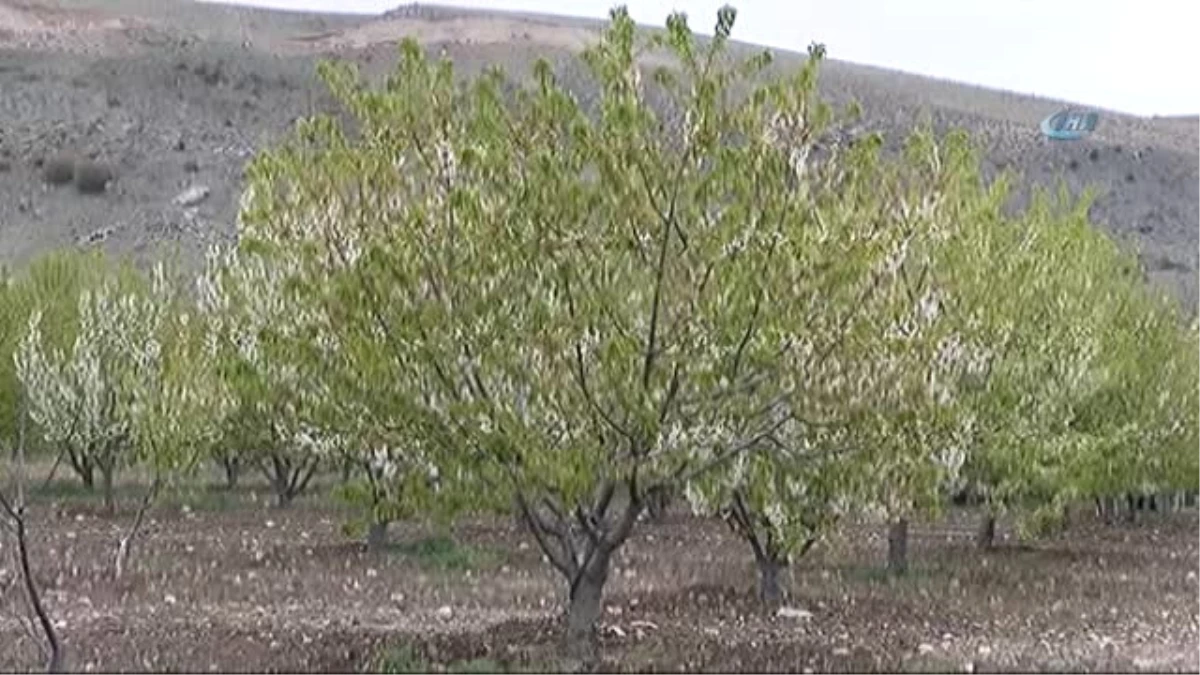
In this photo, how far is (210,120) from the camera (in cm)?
10088

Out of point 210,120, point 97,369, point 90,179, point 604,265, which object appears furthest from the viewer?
point 210,120

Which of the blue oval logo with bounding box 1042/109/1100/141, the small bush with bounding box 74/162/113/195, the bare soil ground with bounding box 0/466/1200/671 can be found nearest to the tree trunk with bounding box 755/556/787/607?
the bare soil ground with bounding box 0/466/1200/671

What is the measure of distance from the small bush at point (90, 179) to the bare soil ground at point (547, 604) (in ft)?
181

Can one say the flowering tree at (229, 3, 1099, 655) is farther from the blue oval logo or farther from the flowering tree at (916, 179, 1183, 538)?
the blue oval logo

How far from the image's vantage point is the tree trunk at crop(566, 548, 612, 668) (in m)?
17.1

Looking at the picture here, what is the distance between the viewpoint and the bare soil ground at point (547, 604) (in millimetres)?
17844

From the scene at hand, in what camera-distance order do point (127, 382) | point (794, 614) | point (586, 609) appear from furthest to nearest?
point (127, 382) → point (794, 614) → point (586, 609)

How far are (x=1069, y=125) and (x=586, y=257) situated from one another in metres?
105

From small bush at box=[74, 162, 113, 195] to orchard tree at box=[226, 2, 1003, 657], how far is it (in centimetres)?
7945

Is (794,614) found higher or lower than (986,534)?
higher

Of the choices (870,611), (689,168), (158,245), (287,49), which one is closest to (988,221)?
(870,611)

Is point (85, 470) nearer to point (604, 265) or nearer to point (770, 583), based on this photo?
point (770, 583)

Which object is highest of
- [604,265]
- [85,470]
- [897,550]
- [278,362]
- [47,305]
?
[604,265]

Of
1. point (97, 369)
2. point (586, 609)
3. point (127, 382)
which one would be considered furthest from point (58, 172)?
point (586, 609)
